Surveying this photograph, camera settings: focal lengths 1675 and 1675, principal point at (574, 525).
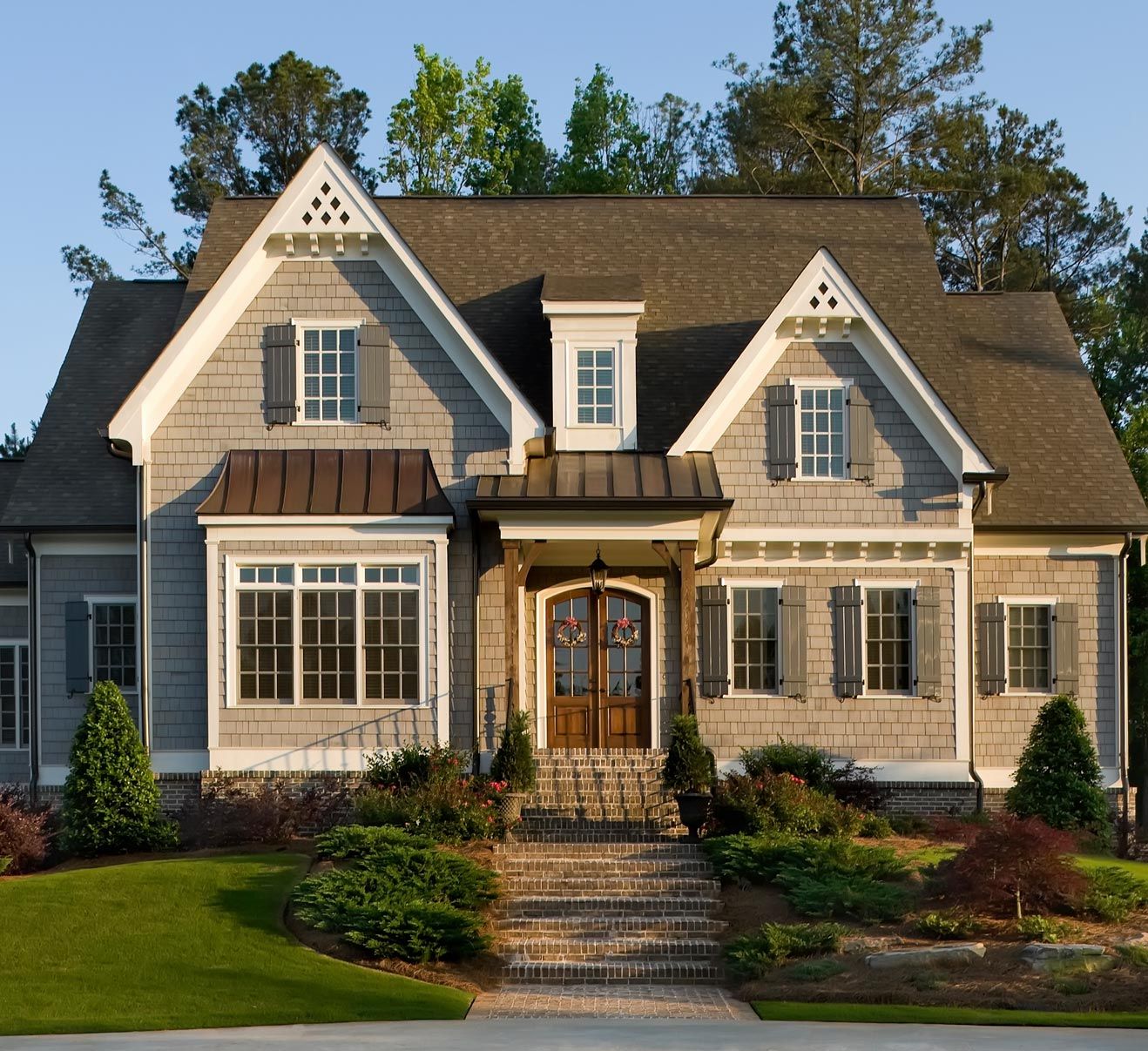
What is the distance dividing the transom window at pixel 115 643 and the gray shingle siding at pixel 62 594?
0.26 metres

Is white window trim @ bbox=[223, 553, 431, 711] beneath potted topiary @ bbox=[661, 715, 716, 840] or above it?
above

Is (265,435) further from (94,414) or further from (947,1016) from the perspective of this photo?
(947,1016)

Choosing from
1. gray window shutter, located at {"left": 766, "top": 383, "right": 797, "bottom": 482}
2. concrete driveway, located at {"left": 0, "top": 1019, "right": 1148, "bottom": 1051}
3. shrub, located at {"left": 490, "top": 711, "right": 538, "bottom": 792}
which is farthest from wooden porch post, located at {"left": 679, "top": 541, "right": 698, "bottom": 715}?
concrete driveway, located at {"left": 0, "top": 1019, "right": 1148, "bottom": 1051}

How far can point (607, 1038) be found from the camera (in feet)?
43.8

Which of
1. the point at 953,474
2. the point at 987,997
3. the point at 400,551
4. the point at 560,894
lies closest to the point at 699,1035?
the point at 987,997

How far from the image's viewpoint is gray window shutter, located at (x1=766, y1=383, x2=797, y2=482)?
77.2ft

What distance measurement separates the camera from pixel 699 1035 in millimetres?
13570

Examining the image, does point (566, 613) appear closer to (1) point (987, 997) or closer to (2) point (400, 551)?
(2) point (400, 551)

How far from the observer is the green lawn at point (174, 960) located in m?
14.8

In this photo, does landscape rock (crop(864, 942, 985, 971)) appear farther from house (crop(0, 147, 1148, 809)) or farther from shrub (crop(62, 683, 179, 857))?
shrub (crop(62, 683, 179, 857))

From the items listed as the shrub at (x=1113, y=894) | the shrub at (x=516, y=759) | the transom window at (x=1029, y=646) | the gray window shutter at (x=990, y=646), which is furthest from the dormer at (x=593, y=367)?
the shrub at (x=1113, y=894)

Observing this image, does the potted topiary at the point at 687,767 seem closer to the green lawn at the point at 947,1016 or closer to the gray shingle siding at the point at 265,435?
the gray shingle siding at the point at 265,435

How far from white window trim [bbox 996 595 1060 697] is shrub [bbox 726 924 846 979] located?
348 inches

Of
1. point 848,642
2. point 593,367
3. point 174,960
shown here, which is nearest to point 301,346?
point 593,367
